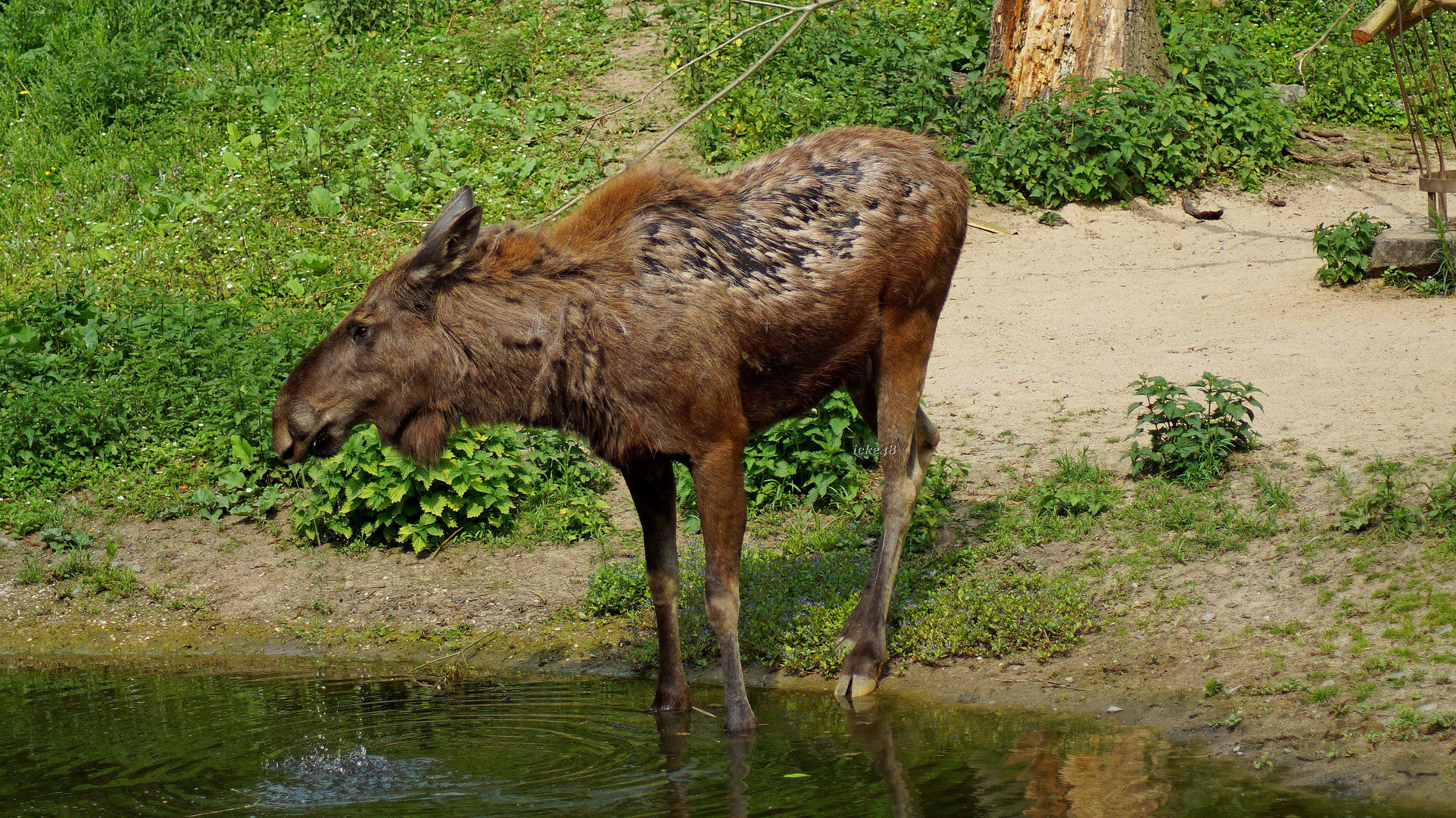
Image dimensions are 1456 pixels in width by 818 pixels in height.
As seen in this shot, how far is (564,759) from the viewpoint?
4.84 m

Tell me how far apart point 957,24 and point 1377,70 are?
14.0ft

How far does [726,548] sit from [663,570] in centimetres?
48

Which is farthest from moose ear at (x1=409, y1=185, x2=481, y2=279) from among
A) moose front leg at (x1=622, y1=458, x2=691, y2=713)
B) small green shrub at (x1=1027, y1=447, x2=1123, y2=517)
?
small green shrub at (x1=1027, y1=447, x2=1123, y2=517)

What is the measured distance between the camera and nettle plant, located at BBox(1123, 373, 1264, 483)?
6785 millimetres

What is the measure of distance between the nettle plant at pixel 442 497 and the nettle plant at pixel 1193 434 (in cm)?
317

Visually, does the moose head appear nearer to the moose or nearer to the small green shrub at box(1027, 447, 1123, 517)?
the moose

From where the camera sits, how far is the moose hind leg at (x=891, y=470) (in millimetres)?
5734

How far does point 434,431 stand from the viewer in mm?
5199

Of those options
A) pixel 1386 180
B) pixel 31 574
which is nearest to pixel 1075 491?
pixel 31 574

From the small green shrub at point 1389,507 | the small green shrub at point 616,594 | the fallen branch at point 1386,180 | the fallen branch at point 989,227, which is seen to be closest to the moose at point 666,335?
the small green shrub at point 616,594

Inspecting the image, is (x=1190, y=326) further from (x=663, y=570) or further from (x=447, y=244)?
(x=447, y=244)

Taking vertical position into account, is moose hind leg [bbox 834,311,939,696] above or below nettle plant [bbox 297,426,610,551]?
above

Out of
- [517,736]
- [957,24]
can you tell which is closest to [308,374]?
[517,736]

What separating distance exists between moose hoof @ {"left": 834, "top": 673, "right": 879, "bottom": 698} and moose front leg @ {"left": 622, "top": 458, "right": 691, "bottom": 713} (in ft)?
2.24
